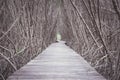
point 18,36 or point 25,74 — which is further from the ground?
point 18,36

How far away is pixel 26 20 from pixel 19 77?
153 cm

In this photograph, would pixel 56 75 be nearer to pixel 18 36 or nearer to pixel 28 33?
pixel 18 36

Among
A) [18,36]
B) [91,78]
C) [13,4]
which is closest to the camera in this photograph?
[91,78]

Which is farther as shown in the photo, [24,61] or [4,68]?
[24,61]

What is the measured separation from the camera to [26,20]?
3.23 meters

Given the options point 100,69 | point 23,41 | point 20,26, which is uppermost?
point 20,26

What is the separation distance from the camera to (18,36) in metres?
3.08

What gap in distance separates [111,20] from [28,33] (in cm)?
146

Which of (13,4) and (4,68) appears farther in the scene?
→ (13,4)

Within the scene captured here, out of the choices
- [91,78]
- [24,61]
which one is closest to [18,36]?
[24,61]

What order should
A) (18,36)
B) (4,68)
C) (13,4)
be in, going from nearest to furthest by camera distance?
(4,68) → (13,4) → (18,36)

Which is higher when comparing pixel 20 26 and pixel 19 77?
pixel 20 26

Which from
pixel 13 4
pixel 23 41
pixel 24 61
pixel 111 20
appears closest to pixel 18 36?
pixel 23 41

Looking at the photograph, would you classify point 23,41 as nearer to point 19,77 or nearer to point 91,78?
point 19,77
